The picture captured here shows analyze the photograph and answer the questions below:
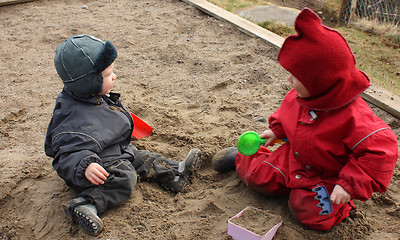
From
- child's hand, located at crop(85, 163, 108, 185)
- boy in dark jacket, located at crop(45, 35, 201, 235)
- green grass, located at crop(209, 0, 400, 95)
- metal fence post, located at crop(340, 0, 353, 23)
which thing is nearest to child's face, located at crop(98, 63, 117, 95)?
boy in dark jacket, located at crop(45, 35, 201, 235)

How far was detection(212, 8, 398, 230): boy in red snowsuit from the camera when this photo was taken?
1631mm

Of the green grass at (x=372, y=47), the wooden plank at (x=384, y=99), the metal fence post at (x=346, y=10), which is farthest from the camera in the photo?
the metal fence post at (x=346, y=10)

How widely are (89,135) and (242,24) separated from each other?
287 centimetres

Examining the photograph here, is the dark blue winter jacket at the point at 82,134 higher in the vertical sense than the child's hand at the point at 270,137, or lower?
lower

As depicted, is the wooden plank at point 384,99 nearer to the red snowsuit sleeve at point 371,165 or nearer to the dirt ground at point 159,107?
the dirt ground at point 159,107

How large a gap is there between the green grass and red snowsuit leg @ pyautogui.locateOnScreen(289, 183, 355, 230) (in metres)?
2.41

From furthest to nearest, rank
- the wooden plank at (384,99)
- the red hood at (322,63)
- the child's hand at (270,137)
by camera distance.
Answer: the wooden plank at (384,99)
the child's hand at (270,137)
the red hood at (322,63)

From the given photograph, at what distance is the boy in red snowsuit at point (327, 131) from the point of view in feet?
5.35

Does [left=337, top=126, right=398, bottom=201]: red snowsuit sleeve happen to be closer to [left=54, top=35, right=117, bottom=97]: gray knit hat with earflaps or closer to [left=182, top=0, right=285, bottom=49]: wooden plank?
[left=54, top=35, right=117, bottom=97]: gray knit hat with earflaps

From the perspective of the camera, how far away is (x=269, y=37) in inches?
159

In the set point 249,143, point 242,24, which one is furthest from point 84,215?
point 242,24

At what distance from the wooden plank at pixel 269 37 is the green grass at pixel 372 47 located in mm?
503

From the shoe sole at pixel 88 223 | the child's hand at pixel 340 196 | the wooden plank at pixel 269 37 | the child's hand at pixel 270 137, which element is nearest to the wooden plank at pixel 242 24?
the wooden plank at pixel 269 37

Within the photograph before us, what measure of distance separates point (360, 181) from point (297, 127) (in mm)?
404
